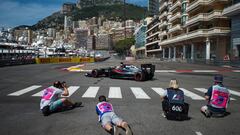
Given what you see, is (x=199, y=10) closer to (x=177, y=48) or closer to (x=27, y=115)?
(x=177, y=48)

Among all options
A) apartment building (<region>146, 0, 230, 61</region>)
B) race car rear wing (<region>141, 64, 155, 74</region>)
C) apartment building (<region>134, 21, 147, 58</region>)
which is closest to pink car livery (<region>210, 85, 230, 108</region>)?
race car rear wing (<region>141, 64, 155, 74</region>)

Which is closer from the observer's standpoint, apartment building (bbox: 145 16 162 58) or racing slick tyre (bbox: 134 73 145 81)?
racing slick tyre (bbox: 134 73 145 81)

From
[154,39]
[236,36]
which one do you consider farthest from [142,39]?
[236,36]

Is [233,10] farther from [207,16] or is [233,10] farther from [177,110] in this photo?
[177,110]

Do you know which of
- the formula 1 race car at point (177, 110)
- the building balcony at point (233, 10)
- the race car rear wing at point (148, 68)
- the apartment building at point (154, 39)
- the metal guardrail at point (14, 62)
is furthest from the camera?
the apartment building at point (154, 39)

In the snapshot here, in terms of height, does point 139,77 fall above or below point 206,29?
below

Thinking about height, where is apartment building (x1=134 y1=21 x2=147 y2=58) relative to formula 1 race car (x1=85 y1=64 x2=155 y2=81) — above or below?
above

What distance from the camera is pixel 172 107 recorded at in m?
8.14

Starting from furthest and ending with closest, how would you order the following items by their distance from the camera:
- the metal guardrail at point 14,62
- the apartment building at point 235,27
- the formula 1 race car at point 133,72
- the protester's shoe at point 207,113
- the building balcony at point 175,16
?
the building balcony at point 175,16, the metal guardrail at point 14,62, the apartment building at point 235,27, the formula 1 race car at point 133,72, the protester's shoe at point 207,113

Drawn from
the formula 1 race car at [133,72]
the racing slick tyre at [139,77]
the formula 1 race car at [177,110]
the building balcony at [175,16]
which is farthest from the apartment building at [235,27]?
the formula 1 race car at [177,110]

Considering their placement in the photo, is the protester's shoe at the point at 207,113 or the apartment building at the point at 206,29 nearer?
the protester's shoe at the point at 207,113

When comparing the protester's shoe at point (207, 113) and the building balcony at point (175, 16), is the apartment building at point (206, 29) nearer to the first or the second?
the building balcony at point (175, 16)

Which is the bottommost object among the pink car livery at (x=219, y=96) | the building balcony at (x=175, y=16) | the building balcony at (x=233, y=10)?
the pink car livery at (x=219, y=96)

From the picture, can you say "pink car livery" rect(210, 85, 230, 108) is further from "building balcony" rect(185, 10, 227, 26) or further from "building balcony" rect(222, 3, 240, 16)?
"building balcony" rect(185, 10, 227, 26)
